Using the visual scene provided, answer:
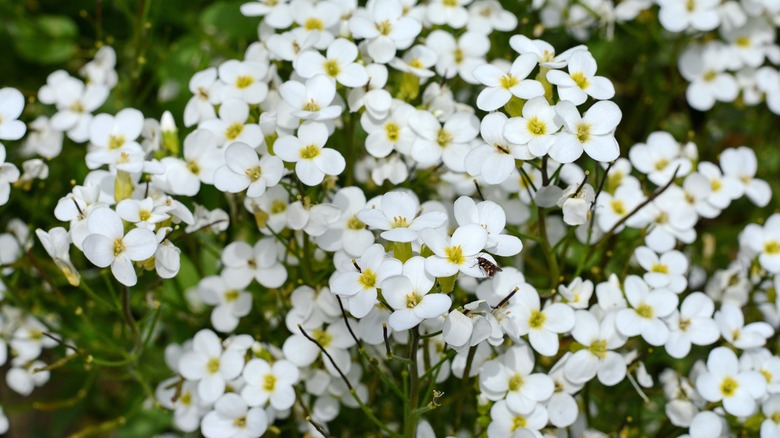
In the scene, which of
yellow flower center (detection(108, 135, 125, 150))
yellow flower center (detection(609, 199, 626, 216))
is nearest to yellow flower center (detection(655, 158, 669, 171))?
yellow flower center (detection(609, 199, 626, 216))

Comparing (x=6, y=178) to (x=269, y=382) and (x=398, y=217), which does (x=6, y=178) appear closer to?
(x=269, y=382)

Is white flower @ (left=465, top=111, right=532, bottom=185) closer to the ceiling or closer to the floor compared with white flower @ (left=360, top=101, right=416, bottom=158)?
closer to the ceiling

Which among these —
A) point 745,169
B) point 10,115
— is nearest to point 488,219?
point 745,169

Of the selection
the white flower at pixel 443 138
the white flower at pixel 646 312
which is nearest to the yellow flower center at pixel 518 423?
the white flower at pixel 646 312

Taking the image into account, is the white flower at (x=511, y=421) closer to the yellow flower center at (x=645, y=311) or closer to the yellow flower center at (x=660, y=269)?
the yellow flower center at (x=645, y=311)

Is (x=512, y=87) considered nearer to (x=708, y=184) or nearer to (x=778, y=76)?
(x=708, y=184)

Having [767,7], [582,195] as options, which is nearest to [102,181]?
[582,195]

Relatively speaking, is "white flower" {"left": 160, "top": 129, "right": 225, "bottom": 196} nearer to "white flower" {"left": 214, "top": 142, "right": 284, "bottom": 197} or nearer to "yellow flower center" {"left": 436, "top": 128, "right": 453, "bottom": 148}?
"white flower" {"left": 214, "top": 142, "right": 284, "bottom": 197}
